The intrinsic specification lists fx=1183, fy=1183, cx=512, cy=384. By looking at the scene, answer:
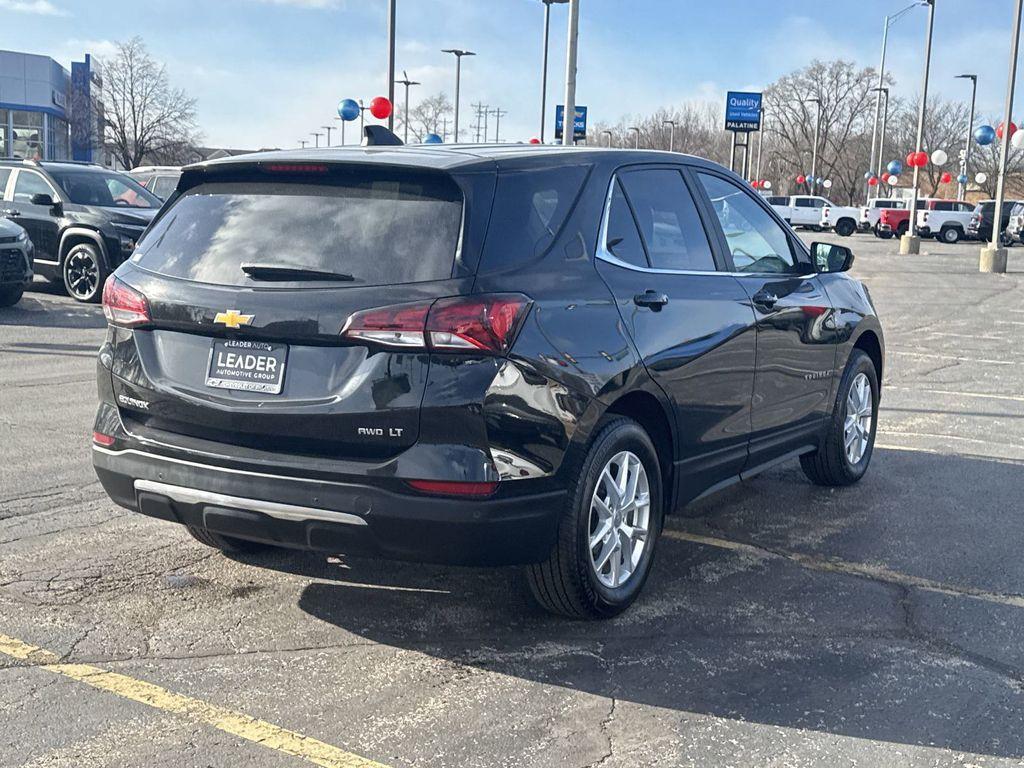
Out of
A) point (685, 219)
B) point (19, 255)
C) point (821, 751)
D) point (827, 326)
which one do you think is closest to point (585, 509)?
point (821, 751)

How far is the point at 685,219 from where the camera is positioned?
17.3 ft

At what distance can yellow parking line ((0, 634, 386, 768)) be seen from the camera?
338 cm

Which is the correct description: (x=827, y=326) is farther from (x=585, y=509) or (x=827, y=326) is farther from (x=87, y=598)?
(x=87, y=598)

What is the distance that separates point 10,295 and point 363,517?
12.3 m

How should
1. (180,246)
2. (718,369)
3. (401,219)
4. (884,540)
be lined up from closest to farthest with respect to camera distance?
(401,219), (180,246), (718,369), (884,540)

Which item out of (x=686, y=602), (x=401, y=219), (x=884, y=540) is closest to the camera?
(x=401, y=219)

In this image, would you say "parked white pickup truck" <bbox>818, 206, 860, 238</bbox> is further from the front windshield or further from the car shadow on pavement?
the car shadow on pavement

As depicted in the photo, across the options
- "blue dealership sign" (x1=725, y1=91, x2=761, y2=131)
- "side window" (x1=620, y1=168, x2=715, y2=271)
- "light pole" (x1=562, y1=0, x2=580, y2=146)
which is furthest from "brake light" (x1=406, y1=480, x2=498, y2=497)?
"blue dealership sign" (x1=725, y1=91, x2=761, y2=131)

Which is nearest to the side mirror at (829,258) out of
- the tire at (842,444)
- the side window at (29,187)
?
the tire at (842,444)

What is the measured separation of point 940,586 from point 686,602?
46.4 inches

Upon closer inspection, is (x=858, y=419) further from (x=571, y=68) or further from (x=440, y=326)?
(x=571, y=68)

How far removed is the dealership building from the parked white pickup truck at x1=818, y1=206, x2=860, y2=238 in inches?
1566

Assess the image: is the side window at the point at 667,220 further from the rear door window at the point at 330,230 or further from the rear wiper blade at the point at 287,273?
the rear wiper blade at the point at 287,273

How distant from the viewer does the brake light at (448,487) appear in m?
3.89
